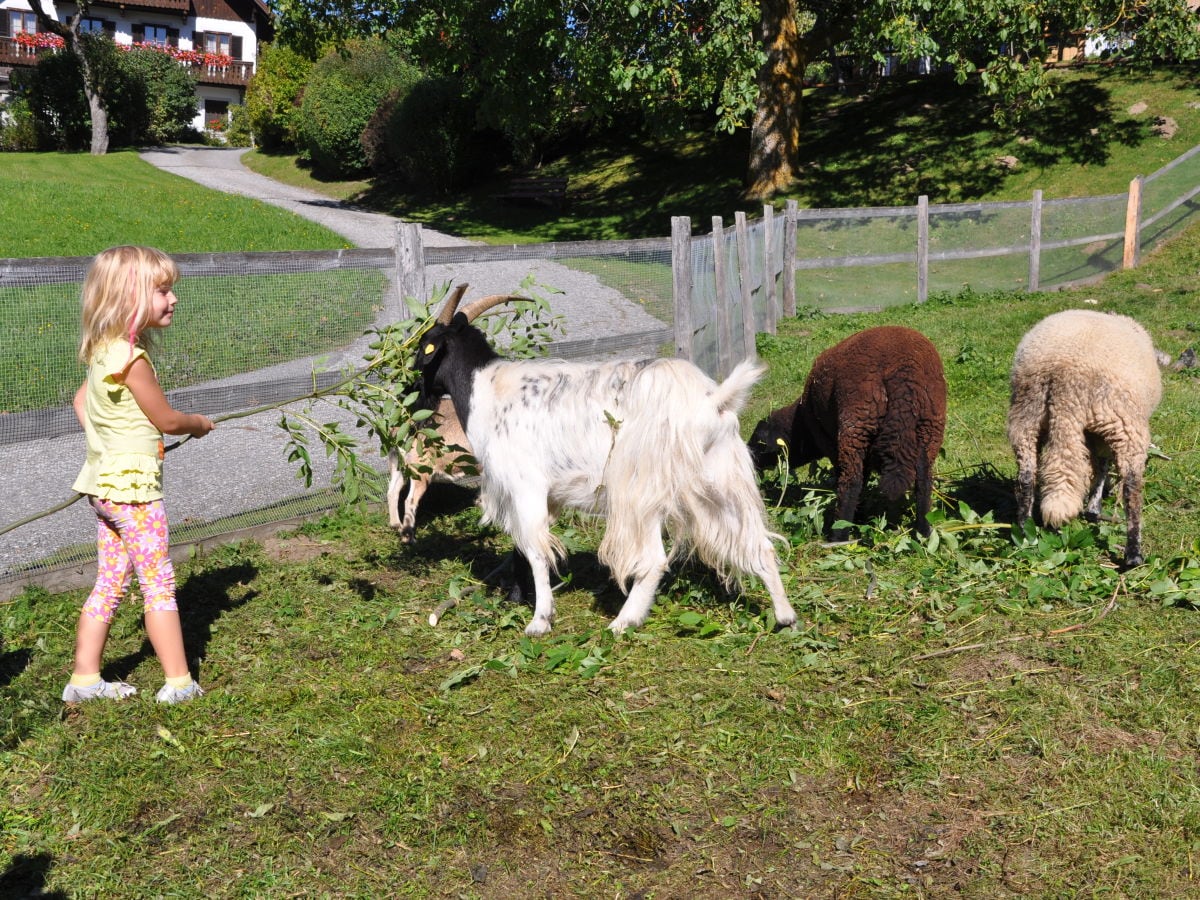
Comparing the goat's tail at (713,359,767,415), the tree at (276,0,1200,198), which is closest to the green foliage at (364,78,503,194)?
the tree at (276,0,1200,198)

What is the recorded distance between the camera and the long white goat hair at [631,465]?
489 cm

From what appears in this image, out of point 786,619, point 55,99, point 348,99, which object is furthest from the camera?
point 55,99

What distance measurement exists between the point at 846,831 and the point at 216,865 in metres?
2.14

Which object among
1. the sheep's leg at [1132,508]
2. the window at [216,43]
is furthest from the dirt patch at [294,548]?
the window at [216,43]

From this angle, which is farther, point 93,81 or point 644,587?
point 93,81

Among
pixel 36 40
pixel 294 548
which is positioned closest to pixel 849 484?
pixel 294 548

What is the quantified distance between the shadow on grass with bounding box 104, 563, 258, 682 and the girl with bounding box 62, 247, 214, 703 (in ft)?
1.63

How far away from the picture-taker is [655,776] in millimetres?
3957

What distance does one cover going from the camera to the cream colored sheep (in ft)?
18.3

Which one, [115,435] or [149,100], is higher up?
[149,100]

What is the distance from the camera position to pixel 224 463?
21.7 ft

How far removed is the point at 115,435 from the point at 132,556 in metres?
0.52

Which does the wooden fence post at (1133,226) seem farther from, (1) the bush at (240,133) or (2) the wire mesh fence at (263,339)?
(1) the bush at (240,133)

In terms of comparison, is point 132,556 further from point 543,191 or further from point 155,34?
point 155,34
